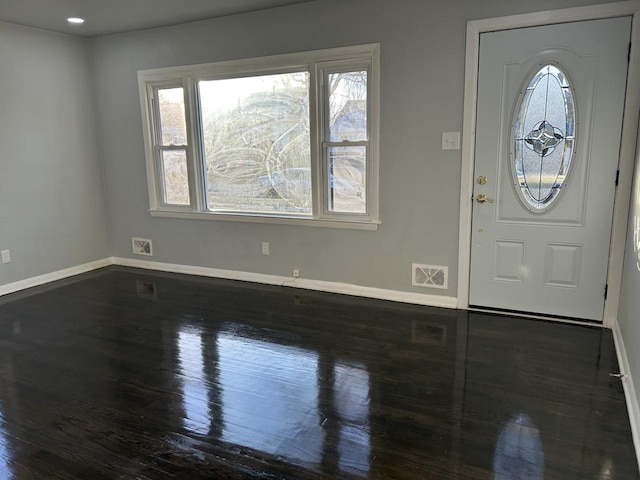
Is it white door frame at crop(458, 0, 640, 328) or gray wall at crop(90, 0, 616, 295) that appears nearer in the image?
white door frame at crop(458, 0, 640, 328)

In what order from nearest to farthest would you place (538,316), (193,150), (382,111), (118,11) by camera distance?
(538,316) → (382,111) → (118,11) → (193,150)

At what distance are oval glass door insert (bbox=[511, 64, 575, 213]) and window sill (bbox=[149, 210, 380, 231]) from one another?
3.99 ft

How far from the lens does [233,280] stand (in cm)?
467

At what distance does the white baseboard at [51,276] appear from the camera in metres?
4.43

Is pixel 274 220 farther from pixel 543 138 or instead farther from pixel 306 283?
pixel 543 138

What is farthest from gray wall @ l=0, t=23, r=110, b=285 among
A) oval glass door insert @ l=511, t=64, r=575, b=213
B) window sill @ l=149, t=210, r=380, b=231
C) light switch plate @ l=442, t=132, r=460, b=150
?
oval glass door insert @ l=511, t=64, r=575, b=213

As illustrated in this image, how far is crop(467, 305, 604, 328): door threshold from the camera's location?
3350 mm

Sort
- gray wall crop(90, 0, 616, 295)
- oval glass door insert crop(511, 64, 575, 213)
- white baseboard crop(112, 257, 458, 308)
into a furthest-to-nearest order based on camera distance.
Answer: white baseboard crop(112, 257, 458, 308), gray wall crop(90, 0, 616, 295), oval glass door insert crop(511, 64, 575, 213)

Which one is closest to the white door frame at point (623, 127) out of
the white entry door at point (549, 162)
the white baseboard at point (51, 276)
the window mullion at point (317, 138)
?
the white entry door at point (549, 162)

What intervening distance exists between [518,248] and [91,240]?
4436 mm

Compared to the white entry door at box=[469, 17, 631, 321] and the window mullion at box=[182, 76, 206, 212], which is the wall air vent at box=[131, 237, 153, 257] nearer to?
the window mullion at box=[182, 76, 206, 212]

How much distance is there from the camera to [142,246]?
205 inches

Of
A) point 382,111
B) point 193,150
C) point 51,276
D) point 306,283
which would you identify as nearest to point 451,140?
point 382,111

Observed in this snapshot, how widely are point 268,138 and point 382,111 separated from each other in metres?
1.19
